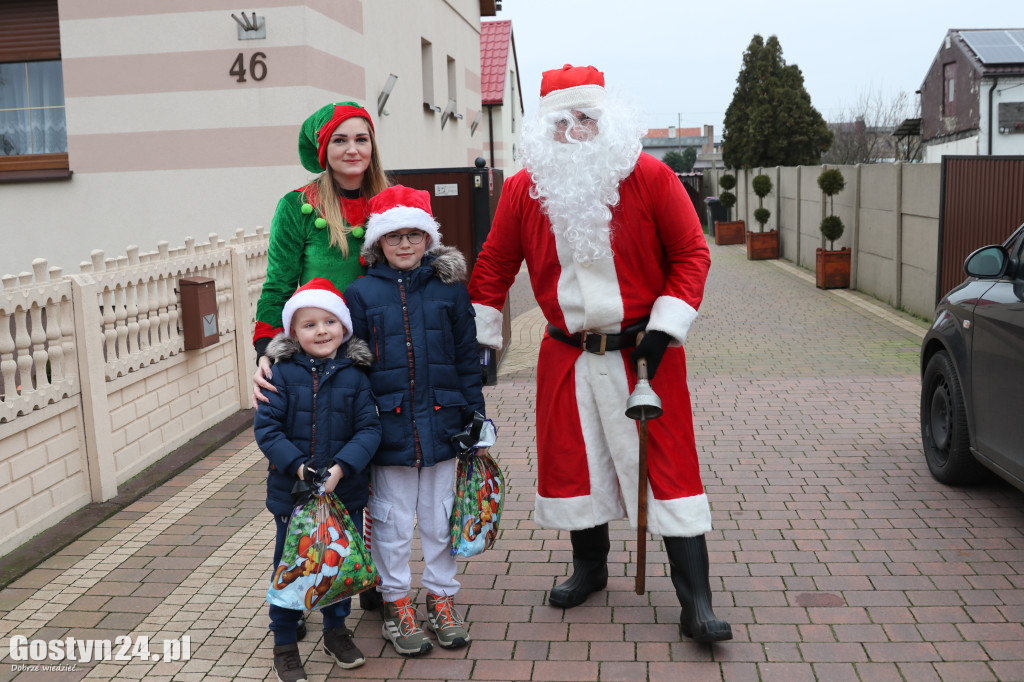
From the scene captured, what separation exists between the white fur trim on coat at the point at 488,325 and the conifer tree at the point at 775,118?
30404 mm

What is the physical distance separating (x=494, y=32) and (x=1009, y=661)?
91.1 feet

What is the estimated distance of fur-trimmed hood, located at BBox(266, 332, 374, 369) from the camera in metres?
3.64

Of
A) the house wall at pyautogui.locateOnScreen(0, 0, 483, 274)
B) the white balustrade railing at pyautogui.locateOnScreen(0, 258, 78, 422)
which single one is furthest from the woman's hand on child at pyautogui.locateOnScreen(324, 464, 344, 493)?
the house wall at pyautogui.locateOnScreen(0, 0, 483, 274)

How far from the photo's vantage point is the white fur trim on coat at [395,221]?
12.2 feet

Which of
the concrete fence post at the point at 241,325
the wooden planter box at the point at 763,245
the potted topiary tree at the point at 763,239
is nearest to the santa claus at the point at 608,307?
the concrete fence post at the point at 241,325

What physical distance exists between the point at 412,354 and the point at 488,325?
1.38 ft

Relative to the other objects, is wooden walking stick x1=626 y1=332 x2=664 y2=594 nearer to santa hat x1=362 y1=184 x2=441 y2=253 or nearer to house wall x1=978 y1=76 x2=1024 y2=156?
santa hat x1=362 y1=184 x2=441 y2=253

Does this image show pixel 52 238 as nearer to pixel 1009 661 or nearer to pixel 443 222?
pixel 443 222

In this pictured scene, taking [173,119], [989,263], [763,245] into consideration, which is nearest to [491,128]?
[763,245]

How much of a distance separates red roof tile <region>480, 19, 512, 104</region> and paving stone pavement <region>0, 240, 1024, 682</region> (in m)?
21.1

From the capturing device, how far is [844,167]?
15.9 metres

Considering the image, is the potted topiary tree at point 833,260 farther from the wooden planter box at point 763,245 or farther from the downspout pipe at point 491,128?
the downspout pipe at point 491,128

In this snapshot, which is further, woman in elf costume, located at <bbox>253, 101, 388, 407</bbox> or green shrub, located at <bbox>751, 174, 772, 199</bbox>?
green shrub, located at <bbox>751, 174, 772, 199</bbox>

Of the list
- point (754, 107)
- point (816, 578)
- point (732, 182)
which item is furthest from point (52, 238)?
point (754, 107)
